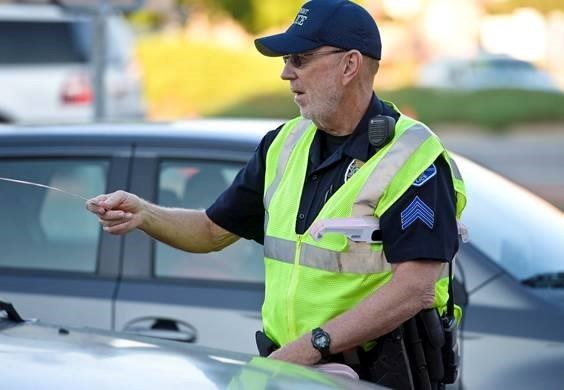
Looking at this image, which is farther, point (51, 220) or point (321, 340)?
point (51, 220)

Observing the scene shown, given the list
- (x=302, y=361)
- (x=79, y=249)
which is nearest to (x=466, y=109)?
(x=79, y=249)

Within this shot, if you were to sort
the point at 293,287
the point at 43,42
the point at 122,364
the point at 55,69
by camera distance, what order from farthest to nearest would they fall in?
1. the point at 43,42
2. the point at 55,69
3. the point at 293,287
4. the point at 122,364

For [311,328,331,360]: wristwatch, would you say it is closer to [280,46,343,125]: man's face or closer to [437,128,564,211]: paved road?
[280,46,343,125]: man's face

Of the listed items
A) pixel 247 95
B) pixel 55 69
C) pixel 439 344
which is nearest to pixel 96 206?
pixel 439 344

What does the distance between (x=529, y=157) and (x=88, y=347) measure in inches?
741

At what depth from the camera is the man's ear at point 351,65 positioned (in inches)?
136

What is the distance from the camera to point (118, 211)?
3.61m

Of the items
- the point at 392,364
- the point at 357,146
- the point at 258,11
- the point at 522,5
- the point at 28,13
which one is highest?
the point at 357,146

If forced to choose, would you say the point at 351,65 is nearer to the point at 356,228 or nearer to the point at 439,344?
the point at 356,228

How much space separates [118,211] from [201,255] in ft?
4.65

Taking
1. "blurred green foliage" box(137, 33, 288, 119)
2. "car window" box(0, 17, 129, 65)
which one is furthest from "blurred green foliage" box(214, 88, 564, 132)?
"car window" box(0, 17, 129, 65)

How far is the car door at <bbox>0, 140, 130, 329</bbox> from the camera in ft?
16.1

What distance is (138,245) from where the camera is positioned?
4.99m

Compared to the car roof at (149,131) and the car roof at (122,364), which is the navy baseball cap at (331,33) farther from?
the car roof at (149,131)
